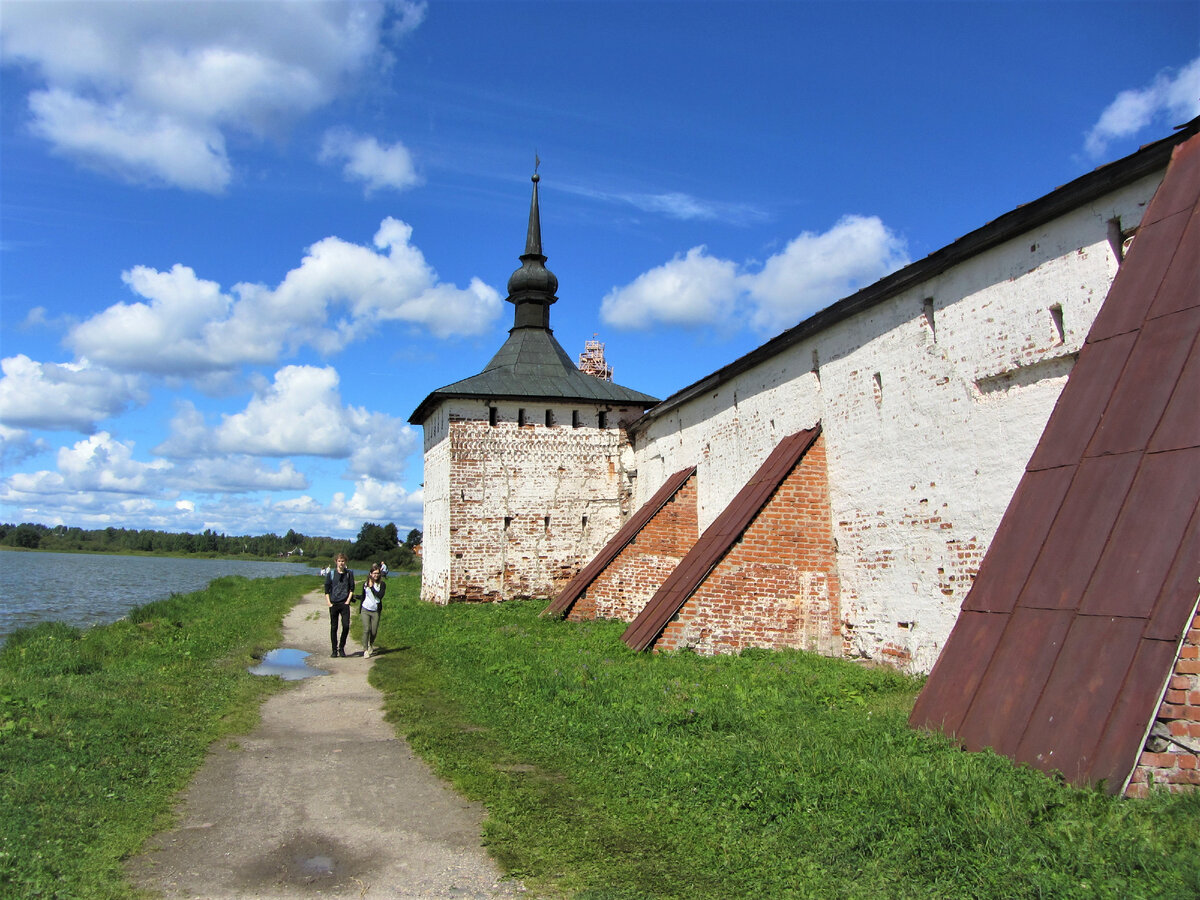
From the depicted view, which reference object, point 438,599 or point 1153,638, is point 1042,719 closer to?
point 1153,638

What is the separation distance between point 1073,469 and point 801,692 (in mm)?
3142

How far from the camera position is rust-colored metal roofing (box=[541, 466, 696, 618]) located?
48.6ft

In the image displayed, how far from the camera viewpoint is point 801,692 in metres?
7.46

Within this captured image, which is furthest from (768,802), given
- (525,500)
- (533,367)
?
(533,367)

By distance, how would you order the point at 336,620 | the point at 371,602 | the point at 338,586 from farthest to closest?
the point at 336,620 → the point at 371,602 → the point at 338,586

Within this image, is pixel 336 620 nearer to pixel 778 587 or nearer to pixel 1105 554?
pixel 778 587

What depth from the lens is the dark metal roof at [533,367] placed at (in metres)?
20.1

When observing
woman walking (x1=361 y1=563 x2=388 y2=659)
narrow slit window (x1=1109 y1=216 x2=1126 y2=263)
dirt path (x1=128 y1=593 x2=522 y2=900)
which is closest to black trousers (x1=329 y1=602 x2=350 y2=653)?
woman walking (x1=361 y1=563 x2=388 y2=659)

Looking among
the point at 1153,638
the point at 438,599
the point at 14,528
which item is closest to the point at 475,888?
the point at 1153,638

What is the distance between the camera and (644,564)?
50.4 feet

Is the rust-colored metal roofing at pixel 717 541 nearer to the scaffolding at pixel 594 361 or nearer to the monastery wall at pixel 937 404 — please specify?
the monastery wall at pixel 937 404

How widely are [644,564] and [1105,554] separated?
35.4 ft

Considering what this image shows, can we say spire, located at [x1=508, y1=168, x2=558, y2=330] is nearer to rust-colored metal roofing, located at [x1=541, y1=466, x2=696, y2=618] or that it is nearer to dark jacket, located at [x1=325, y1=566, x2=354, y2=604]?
rust-colored metal roofing, located at [x1=541, y1=466, x2=696, y2=618]

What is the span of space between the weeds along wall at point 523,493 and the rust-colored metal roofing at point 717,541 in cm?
896
